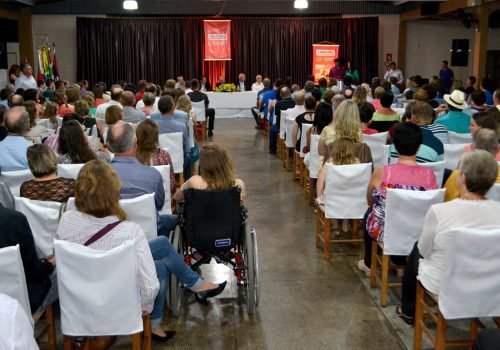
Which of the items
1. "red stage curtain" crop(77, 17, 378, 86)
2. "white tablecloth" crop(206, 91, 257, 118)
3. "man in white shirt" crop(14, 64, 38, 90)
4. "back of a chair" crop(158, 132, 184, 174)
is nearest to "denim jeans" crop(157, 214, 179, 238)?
"back of a chair" crop(158, 132, 184, 174)

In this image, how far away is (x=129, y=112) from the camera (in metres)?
6.93

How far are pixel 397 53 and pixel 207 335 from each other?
14753 millimetres

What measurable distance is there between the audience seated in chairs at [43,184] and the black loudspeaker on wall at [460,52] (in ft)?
45.9

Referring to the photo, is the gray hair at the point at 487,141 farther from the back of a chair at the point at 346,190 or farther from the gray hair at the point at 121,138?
the gray hair at the point at 121,138

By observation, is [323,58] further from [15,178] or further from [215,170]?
[215,170]

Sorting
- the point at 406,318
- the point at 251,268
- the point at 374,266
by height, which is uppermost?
the point at 251,268

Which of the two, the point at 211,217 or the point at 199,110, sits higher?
the point at 199,110

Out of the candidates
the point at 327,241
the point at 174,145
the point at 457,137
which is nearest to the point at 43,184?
the point at 327,241

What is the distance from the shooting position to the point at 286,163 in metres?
8.34

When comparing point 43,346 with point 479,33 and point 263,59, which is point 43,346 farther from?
point 263,59

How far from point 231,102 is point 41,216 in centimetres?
1090

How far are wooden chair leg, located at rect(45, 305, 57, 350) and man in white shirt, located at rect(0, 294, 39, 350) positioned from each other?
5.34 ft

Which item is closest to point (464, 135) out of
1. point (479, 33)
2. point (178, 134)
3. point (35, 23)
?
point (178, 134)

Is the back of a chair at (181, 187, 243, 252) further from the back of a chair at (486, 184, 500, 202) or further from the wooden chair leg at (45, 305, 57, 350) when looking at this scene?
the back of a chair at (486, 184, 500, 202)
